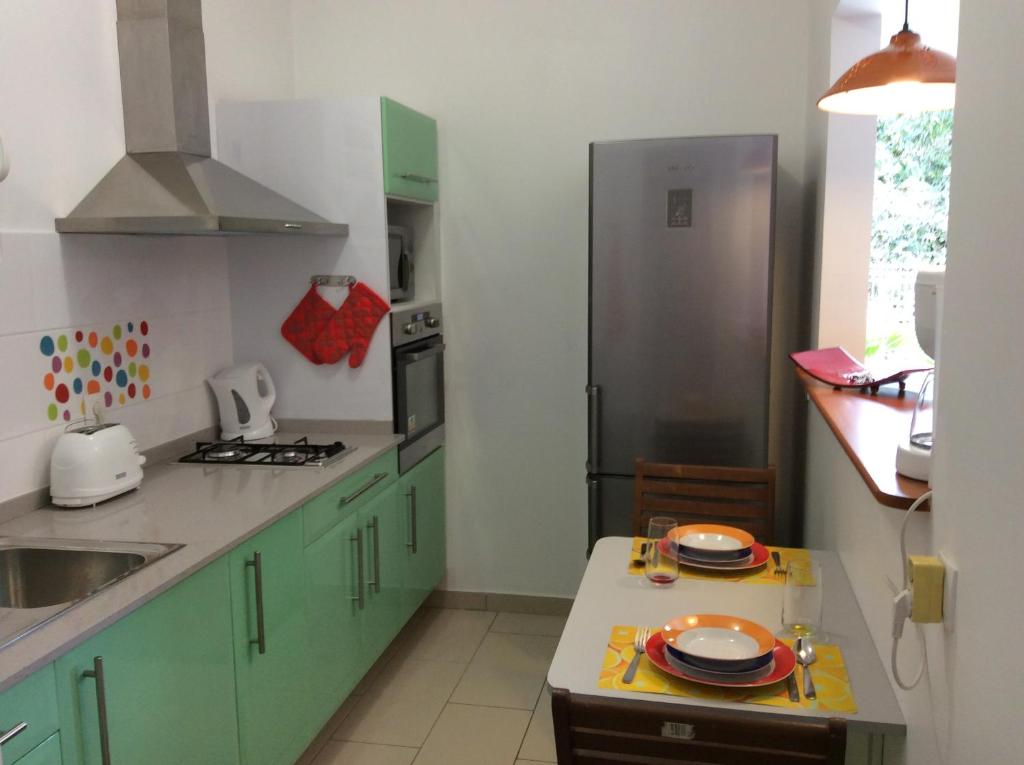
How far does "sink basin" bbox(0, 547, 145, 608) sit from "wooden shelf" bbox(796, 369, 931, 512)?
160 cm

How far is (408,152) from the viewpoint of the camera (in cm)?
344

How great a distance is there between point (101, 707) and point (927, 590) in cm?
145

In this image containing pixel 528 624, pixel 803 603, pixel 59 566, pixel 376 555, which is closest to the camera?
pixel 803 603

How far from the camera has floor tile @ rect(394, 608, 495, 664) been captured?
3562 mm

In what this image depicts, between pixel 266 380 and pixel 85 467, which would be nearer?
pixel 85 467

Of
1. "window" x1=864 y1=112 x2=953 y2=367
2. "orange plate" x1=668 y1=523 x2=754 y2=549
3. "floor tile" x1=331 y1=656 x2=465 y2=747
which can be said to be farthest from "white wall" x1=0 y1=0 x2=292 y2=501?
"window" x1=864 y1=112 x2=953 y2=367

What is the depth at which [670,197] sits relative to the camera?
124 inches

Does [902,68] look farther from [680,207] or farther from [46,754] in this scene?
[46,754]

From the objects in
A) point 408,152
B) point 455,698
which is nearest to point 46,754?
point 455,698

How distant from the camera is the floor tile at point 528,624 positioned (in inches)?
148

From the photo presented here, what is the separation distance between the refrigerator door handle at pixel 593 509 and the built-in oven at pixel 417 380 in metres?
0.69

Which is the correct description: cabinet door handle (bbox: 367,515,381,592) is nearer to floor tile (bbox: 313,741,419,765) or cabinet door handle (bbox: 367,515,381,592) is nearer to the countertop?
the countertop

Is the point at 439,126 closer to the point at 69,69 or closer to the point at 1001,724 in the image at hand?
the point at 69,69

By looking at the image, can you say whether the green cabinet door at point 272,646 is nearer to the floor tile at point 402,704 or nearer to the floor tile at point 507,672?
the floor tile at point 402,704
